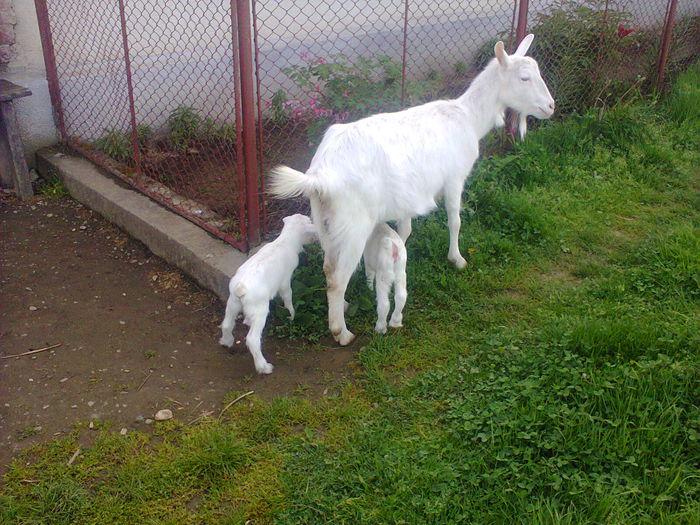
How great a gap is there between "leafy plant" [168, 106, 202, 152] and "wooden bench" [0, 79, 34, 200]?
3.66 feet

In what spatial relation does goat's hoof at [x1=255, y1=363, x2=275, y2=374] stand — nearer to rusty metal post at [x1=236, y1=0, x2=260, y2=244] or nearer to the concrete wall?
rusty metal post at [x1=236, y1=0, x2=260, y2=244]

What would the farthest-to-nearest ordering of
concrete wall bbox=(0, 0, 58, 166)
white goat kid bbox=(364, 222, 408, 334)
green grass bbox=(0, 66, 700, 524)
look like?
concrete wall bbox=(0, 0, 58, 166), white goat kid bbox=(364, 222, 408, 334), green grass bbox=(0, 66, 700, 524)

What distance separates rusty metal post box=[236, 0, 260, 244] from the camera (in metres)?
3.60

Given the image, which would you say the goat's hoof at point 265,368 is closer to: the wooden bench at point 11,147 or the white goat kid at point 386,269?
the white goat kid at point 386,269

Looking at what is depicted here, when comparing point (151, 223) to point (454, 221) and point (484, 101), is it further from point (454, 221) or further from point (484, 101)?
point (484, 101)

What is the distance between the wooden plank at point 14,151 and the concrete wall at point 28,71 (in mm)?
338

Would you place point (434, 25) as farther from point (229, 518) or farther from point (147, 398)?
point (229, 518)

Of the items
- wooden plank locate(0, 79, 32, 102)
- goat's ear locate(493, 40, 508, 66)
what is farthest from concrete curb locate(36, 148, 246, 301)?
goat's ear locate(493, 40, 508, 66)

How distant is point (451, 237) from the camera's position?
4230mm

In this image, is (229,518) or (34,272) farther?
(34,272)

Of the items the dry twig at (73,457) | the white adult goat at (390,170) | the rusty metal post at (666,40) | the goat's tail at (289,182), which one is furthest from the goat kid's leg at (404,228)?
the rusty metal post at (666,40)

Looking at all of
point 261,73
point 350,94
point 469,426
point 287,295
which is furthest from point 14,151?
point 469,426

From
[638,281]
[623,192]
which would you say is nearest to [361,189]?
[638,281]

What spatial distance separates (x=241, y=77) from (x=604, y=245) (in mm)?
2669
